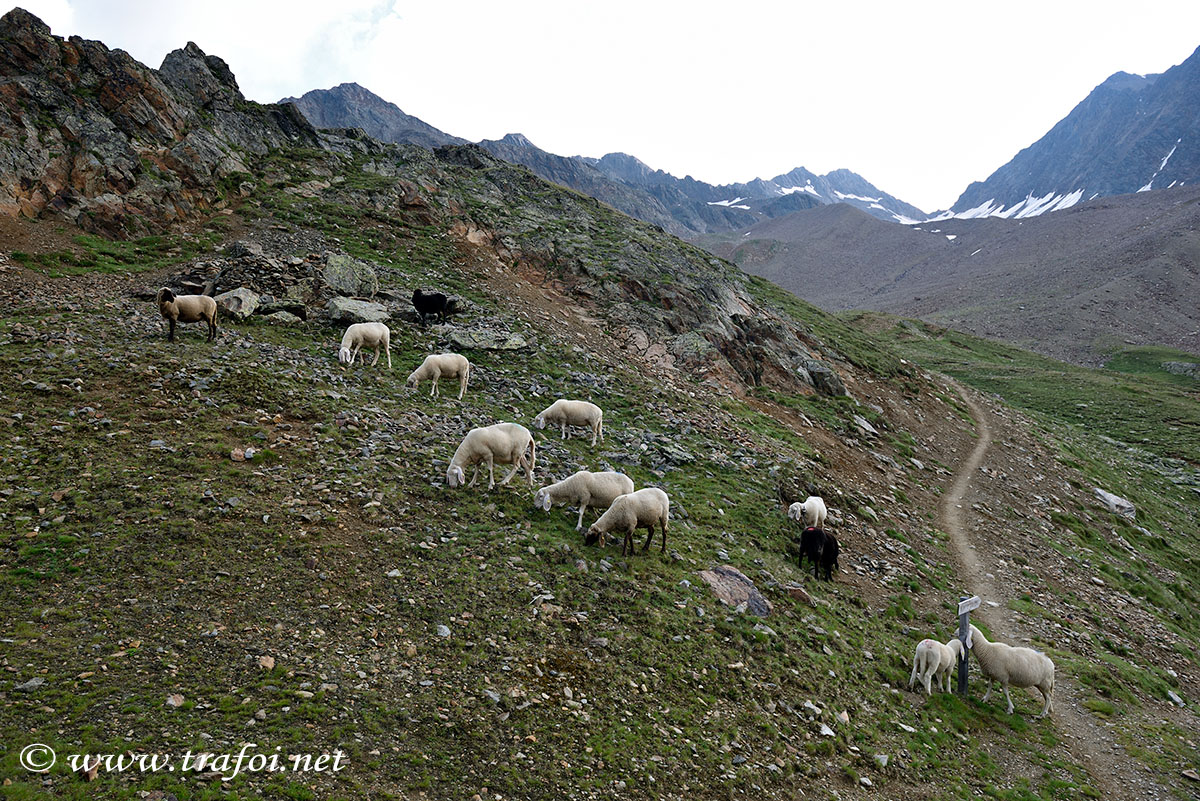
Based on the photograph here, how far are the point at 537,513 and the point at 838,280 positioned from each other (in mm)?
202742

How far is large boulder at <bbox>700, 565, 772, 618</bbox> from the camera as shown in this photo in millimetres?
12328

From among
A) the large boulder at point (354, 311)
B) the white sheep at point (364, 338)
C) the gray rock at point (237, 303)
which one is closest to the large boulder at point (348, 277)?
the large boulder at point (354, 311)

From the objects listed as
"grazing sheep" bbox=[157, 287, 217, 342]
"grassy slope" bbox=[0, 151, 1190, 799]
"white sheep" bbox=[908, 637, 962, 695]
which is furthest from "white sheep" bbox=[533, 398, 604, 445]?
"grazing sheep" bbox=[157, 287, 217, 342]

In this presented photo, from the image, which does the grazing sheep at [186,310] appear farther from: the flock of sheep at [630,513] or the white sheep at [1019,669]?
the white sheep at [1019,669]

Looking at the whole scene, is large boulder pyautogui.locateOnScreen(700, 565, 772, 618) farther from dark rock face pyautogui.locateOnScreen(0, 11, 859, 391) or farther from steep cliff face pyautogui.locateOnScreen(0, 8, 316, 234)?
steep cliff face pyautogui.locateOnScreen(0, 8, 316, 234)

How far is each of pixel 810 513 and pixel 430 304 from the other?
19.0 metres

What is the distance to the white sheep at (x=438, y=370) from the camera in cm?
1867

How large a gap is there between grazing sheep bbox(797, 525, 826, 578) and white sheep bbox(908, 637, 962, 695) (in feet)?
10.8

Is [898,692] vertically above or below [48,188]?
below

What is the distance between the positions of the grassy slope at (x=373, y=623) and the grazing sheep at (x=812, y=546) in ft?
2.17

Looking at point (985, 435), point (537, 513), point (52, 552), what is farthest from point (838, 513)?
point (985, 435)

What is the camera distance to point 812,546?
50.3ft

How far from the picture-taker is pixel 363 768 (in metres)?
6.53

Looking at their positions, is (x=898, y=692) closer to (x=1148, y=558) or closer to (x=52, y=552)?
(x=52, y=552)
